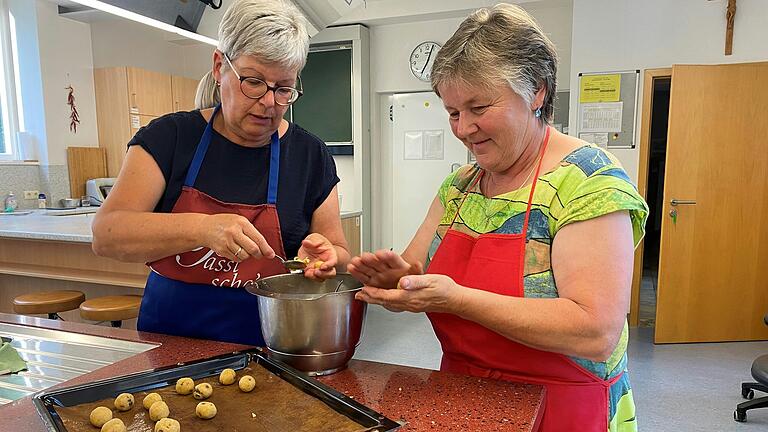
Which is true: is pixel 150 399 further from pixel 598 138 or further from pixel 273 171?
pixel 598 138

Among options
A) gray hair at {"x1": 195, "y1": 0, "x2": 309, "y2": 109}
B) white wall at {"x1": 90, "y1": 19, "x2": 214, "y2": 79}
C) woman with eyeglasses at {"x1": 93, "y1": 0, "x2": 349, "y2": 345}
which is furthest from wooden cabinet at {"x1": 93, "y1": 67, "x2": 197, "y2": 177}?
gray hair at {"x1": 195, "y1": 0, "x2": 309, "y2": 109}

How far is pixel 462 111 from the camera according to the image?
1.06 metres

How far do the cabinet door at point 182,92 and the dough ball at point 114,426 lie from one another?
5.39 m

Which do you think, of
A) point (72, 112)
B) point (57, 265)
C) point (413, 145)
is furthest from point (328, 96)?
point (57, 265)

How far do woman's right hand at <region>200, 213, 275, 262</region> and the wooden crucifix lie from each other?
4009 mm

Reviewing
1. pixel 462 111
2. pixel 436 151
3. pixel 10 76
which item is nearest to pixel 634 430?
pixel 462 111

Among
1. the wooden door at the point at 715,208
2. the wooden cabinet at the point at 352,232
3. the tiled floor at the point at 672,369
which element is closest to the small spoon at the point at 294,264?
the tiled floor at the point at 672,369

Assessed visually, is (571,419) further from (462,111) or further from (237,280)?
(237,280)

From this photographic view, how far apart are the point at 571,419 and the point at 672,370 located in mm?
2810

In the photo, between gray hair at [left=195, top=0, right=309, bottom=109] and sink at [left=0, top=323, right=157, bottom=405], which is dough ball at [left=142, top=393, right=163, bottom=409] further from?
gray hair at [left=195, top=0, right=309, bottom=109]

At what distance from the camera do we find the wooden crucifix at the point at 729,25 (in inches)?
145

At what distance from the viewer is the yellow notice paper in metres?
4.02

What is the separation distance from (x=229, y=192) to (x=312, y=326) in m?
0.50

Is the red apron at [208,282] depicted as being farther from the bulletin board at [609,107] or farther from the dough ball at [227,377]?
the bulletin board at [609,107]
